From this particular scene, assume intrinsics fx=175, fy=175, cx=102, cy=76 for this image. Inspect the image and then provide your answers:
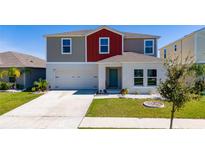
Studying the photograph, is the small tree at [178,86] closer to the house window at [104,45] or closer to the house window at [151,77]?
the house window at [151,77]

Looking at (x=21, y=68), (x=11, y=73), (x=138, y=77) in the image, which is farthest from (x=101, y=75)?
(x=21, y=68)

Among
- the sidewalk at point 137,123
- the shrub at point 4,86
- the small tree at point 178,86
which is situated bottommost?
the sidewalk at point 137,123

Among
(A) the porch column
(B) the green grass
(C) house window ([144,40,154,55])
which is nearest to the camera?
(B) the green grass

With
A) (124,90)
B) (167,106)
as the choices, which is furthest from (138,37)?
(167,106)

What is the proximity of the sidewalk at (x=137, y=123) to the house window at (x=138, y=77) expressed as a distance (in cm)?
814

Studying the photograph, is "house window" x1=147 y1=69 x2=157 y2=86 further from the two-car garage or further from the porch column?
the two-car garage

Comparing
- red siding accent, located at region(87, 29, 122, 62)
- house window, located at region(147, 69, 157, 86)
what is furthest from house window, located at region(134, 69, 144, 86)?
red siding accent, located at region(87, 29, 122, 62)

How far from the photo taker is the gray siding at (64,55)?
19.3 meters

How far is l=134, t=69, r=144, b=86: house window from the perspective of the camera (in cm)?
1650

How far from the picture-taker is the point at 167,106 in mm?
11344

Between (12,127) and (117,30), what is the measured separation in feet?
48.4

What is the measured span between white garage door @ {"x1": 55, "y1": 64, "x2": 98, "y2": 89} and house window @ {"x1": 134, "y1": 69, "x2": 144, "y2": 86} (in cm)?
493

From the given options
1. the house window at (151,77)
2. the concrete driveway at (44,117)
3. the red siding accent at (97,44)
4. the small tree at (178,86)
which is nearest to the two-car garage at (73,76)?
the red siding accent at (97,44)
